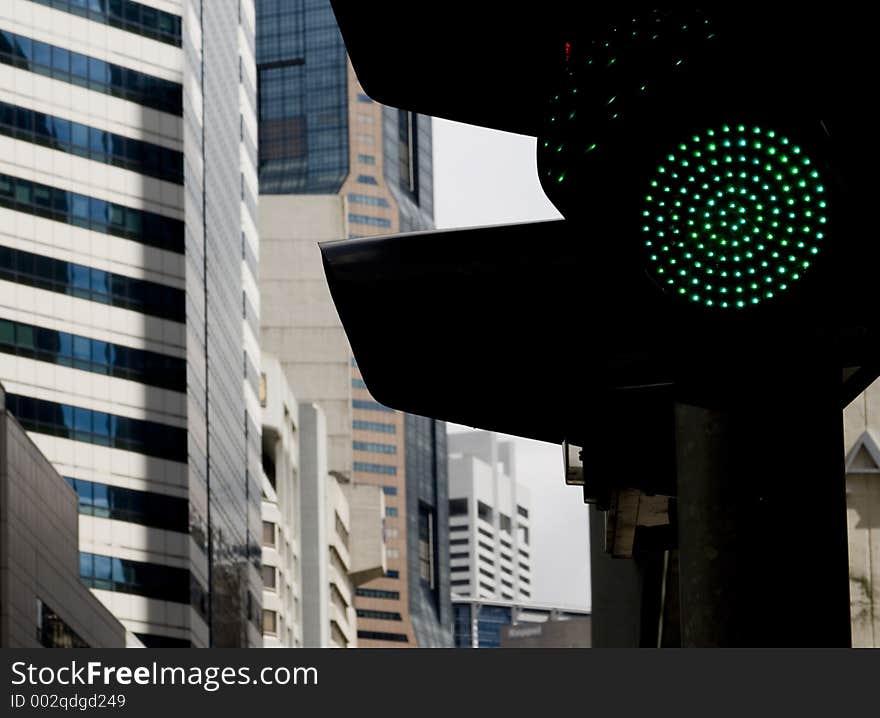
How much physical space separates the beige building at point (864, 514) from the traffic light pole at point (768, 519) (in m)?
12.8

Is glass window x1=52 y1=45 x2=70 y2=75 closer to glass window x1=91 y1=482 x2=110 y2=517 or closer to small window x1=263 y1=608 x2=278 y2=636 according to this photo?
glass window x1=91 y1=482 x2=110 y2=517

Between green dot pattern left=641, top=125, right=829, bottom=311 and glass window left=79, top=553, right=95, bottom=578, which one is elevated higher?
glass window left=79, top=553, right=95, bottom=578

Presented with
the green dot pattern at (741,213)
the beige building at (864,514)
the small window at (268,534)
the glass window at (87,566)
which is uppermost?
the small window at (268,534)

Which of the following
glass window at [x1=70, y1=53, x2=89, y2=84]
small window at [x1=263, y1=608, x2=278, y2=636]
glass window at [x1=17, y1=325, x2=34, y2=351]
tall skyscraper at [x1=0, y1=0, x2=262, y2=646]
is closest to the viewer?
glass window at [x1=17, y1=325, x2=34, y2=351]

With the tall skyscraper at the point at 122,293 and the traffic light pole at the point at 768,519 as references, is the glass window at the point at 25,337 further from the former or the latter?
the traffic light pole at the point at 768,519

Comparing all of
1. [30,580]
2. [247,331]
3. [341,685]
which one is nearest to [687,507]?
[341,685]

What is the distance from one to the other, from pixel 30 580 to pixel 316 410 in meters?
77.4

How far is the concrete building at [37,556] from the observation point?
46.9 meters

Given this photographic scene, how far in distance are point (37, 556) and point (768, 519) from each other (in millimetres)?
50669

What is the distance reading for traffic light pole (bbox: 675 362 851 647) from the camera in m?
1.84

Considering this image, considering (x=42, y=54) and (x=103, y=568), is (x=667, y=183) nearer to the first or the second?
(x=103, y=568)

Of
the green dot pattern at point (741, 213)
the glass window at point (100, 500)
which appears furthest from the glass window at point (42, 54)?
the green dot pattern at point (741, 213)

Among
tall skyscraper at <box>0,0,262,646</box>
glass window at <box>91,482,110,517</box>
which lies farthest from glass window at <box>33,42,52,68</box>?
glass window at <box>91,482,110,517</box>

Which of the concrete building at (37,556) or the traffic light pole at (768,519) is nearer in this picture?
the traffic light pole at (768,519)
